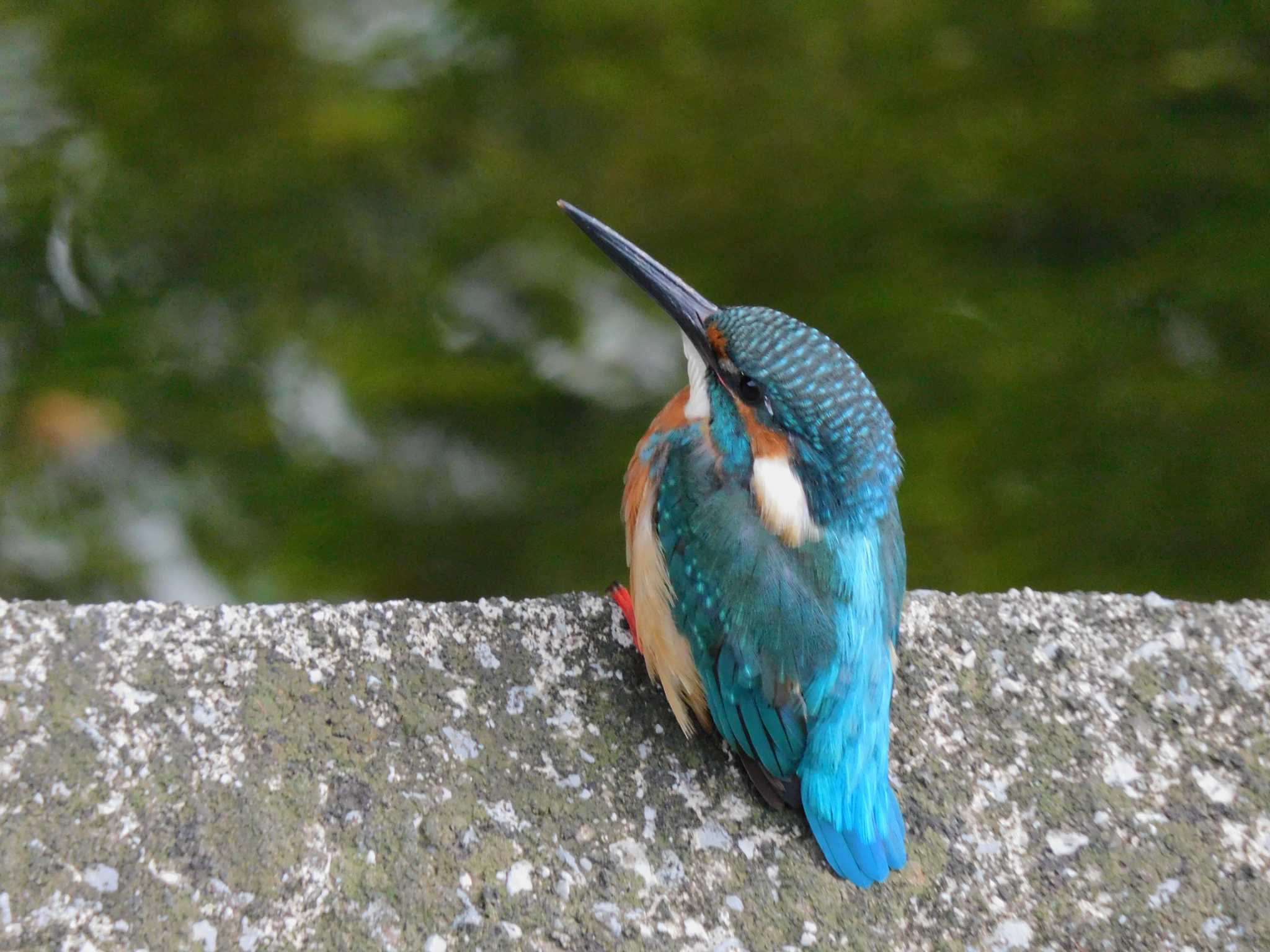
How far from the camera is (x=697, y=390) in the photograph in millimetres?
2162

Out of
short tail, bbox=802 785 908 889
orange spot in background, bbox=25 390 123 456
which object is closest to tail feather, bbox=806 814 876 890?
short tail, bbox=802 785 908 889

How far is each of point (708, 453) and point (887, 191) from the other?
1.25 meters

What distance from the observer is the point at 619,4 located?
3.12 meters

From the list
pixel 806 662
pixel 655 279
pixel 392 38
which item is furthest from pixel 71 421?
pixel 806 662

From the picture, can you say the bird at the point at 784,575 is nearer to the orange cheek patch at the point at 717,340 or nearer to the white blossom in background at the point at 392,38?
the orange cheek patch at the point at 717,340

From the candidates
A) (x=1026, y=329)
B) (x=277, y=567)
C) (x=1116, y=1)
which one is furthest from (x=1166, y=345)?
(x=277, y=567)

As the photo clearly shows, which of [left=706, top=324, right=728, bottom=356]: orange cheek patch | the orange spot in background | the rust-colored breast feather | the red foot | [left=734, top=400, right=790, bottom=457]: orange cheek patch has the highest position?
[left=706, top=324, right=728, bottom=356]: orange cheek patch

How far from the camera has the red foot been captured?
2.07 m

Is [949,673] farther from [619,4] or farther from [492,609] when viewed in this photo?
[619,4]

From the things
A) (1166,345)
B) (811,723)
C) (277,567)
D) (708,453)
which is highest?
(708,453)

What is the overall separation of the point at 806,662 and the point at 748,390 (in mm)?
453

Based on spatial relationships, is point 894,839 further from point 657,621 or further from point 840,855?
point 657,621

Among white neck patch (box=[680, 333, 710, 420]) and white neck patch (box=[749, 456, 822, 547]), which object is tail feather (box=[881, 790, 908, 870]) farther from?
white neck patch (box=[680, 333, 710, 420])

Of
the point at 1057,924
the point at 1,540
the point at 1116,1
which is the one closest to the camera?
the point at 1057,924
